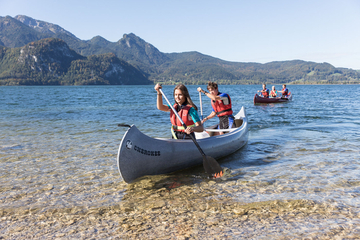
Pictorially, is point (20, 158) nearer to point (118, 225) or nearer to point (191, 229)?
point (118, 225)

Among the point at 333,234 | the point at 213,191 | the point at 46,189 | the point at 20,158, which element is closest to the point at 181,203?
the point at 213,191

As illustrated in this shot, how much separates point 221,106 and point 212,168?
315cm

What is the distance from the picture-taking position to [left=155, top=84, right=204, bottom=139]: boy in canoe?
524cm

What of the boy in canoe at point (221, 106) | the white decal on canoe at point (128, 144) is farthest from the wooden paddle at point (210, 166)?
the boy in canoe at point (221, 106)

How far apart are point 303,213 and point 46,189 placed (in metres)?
4.73

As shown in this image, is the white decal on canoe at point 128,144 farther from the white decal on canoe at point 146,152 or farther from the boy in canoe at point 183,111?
the boy in canoe at point 183,111

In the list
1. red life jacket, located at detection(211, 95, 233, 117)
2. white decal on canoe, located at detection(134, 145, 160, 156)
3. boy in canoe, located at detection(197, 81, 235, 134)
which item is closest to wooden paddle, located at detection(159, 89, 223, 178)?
white decal on canoe, located at detection(134, 145, 160, 156)

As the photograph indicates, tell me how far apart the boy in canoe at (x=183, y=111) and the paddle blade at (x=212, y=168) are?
0.73 metres

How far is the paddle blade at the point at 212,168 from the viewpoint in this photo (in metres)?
5.56

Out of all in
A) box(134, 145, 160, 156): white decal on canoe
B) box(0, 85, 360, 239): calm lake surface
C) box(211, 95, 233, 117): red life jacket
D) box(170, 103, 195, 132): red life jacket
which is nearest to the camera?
box(0, 85, 360, 239): calm lake surface

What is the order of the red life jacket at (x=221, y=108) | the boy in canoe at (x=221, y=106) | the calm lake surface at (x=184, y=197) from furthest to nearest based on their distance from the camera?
the red life jacket at (x=221, y=108) < the boy in canoe at (x=221, y=106) < the calm lake surface at (x=184, y=197)

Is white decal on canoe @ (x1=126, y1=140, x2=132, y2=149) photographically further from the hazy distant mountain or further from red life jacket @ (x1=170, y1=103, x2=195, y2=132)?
the hazy distant mountain

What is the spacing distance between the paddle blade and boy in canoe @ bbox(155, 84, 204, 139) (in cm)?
73

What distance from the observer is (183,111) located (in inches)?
218
